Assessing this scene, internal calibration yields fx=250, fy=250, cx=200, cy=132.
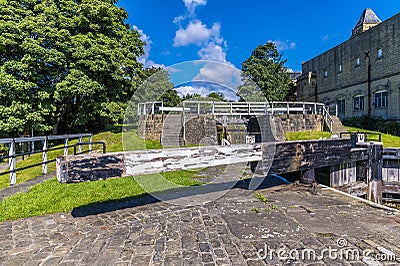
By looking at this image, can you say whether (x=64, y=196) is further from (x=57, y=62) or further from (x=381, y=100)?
(x=381, y=100)

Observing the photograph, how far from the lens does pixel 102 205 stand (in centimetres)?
441

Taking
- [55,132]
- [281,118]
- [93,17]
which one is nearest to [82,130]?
[55,132]

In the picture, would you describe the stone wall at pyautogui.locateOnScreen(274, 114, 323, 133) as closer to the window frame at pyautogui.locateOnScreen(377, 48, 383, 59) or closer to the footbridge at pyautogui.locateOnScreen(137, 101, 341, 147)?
the footbridge at pyautogui.locateOnScreen(137, 101, 341, 147)

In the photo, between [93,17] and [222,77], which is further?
[93,17]

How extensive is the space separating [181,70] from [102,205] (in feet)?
9.15

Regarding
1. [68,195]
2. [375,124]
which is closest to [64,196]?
[68,195]

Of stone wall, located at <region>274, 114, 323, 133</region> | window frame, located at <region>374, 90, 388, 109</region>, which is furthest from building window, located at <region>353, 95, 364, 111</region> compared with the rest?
stone wall, located at <region>274, 114, 323, 133</region>

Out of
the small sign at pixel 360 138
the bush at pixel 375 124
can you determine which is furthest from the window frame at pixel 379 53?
the small sign at pixel 360 138

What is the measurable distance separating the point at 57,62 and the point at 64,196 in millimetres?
10757

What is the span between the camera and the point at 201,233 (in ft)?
10.5

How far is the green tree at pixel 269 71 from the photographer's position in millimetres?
29683

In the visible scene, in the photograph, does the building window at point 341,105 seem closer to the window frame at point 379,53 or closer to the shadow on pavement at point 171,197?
the window frame at point 379,53

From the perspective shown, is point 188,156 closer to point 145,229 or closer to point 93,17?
point 145,229

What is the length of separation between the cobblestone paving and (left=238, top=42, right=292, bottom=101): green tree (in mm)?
25834
